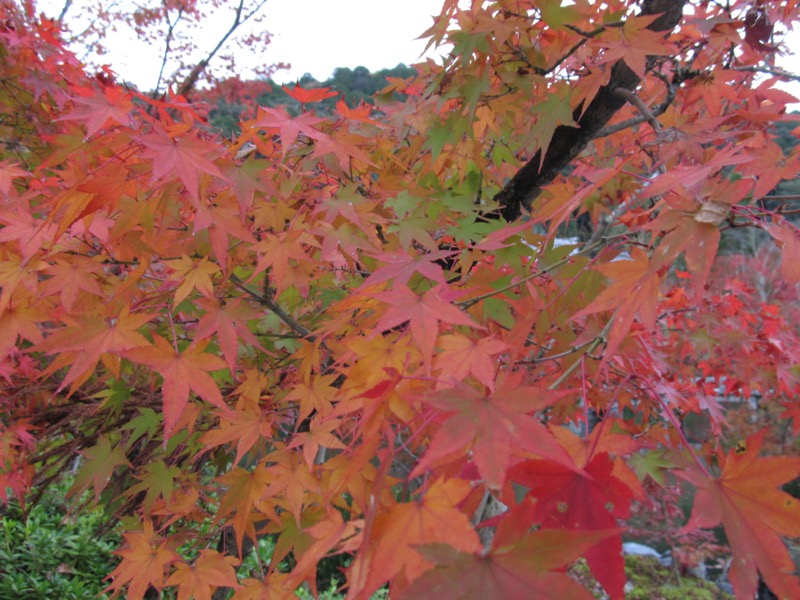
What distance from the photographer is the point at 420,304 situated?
0.79 m

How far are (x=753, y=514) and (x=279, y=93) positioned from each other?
17083 millimetres

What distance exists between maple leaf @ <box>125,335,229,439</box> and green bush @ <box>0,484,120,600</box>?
2925 millimetres

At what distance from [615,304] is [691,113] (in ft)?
3.75

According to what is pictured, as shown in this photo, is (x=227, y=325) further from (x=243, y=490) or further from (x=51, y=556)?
(x=51, y=556)

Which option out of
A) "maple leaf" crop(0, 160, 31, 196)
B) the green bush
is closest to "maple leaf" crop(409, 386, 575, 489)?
"maple leaf" crop(0, 160, 31, 196)

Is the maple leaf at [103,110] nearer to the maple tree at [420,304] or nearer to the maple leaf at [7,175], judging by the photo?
the maple tree at [420,304]

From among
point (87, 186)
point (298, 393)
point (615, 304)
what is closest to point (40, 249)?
point (87, 186)

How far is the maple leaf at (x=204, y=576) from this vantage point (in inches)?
47.9

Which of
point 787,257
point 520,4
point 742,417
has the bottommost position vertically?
point 742,417

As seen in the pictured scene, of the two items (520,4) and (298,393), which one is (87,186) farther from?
(520,4)

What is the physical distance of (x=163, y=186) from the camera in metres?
1.09

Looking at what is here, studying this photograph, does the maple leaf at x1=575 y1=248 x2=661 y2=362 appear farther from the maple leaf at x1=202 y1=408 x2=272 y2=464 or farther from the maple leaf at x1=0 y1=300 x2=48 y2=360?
the maple leaf at x1=0 y1=300 x2=48 y2=360

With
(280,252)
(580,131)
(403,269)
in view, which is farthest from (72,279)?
(580,131)

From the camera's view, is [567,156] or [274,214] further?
[567,156]
